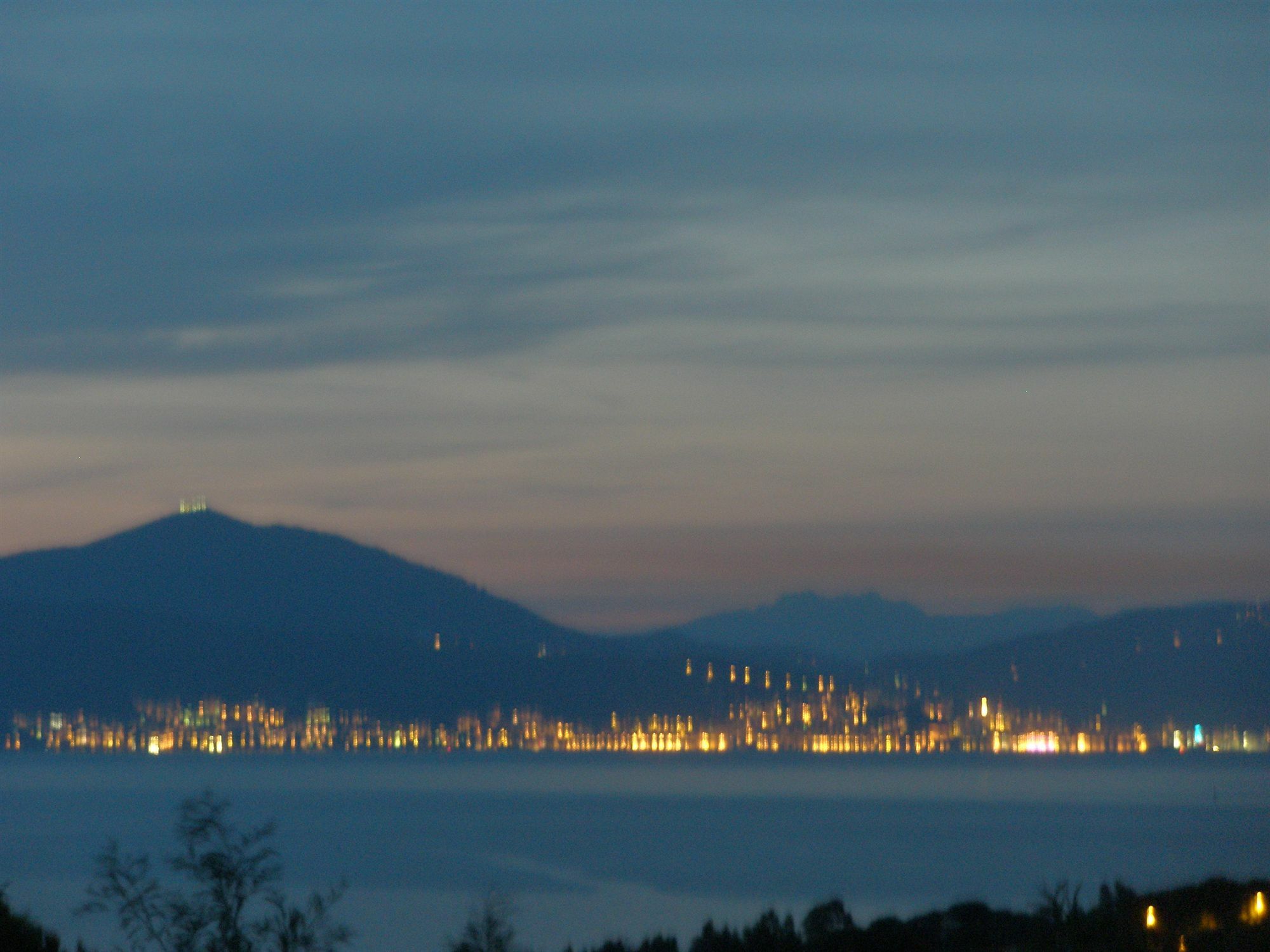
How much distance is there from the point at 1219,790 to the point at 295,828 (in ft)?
289

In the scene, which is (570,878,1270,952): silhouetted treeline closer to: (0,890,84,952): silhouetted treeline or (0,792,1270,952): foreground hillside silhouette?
(0,792,1270,952): foreground hillside silhouette

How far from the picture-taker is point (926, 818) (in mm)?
103375

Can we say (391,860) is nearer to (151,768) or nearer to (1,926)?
(1,926)

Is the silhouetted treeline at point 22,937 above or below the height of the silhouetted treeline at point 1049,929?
above

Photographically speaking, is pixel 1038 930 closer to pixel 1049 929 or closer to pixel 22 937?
pixel 1049 929

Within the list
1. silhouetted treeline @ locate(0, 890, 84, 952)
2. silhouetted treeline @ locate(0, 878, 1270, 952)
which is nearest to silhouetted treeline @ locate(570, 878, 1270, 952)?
silhouetted treeline @ locate(0, 878, 1270, 952)

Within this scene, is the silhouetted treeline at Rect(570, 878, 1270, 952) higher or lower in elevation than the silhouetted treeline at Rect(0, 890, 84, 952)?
lower

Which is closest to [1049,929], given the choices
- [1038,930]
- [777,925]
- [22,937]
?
[1038,930]

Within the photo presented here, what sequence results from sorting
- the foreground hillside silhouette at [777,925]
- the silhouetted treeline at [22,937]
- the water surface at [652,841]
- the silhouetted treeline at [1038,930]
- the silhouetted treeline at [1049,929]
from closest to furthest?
1. the silhouetted treeline at [22,937]
2. the foreground hillside silhouette at [777,925]
3. the silhouetted treeline at [1038,930]
4. the silhouetted treeline at [1049,929]
5. the water surface at [652,841]

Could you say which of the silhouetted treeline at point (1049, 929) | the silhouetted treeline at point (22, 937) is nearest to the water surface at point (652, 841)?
the silhouetted treeline at point (1049, 929)

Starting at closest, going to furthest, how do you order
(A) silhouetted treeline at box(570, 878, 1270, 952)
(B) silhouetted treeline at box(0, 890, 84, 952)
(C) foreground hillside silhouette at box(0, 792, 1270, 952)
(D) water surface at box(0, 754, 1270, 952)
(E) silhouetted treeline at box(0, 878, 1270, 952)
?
(B) silhouetted treeline at box(0, 890, 84, 952) → (C) foreground hillside silhouette at box(0, 792, 1270, 952) → (E) silhouetted treeline at box(0, 878, 1270, 952) → (A) silhouetted treeline at box(570, 878, 1270, 952) → (D) water surface at box(0, 754, 1270, 952)

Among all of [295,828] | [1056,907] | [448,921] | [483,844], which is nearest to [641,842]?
[483,844]

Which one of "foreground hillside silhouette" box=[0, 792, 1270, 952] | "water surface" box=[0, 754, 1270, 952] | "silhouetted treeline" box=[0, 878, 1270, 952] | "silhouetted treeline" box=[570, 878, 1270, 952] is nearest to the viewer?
"foreground hillside silhouette" box=[0, 792, 1270, 952]

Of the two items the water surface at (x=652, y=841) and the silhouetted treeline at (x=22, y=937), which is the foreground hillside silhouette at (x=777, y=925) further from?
the water surface at (x=652, y=841)
